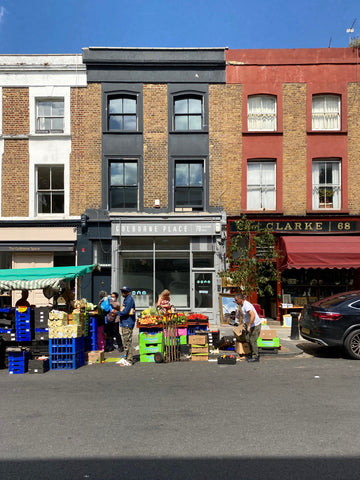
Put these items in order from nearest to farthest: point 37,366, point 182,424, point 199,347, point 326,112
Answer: point 182,424 < point 37,366 < point 199,347 < point 326,112

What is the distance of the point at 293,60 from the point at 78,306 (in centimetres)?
1286

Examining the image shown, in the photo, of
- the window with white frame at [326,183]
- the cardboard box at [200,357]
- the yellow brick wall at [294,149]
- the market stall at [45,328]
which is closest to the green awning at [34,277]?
the market stall at [45,328]

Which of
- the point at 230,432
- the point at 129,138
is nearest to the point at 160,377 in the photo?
the point at 230,432

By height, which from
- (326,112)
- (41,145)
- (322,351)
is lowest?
(322,351)

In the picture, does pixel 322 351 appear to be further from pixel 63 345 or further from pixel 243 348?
pixel 63 345

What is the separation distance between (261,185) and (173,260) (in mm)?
4604

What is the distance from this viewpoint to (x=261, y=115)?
673 inches

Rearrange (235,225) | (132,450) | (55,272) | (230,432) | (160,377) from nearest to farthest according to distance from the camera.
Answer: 1. (132,450)
2. (230,432)
3. (160,377)
4. (55,272)
5. (235,225)

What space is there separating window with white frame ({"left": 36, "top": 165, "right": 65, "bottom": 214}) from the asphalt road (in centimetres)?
945

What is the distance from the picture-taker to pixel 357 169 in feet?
55.4

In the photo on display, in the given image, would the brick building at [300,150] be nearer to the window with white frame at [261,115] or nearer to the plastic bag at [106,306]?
the window with white frame at [261,115]

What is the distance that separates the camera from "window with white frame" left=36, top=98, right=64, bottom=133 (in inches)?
676

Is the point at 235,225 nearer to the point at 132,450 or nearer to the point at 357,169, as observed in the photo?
the point at 357,169

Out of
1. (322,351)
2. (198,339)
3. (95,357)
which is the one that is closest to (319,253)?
(322,351)
